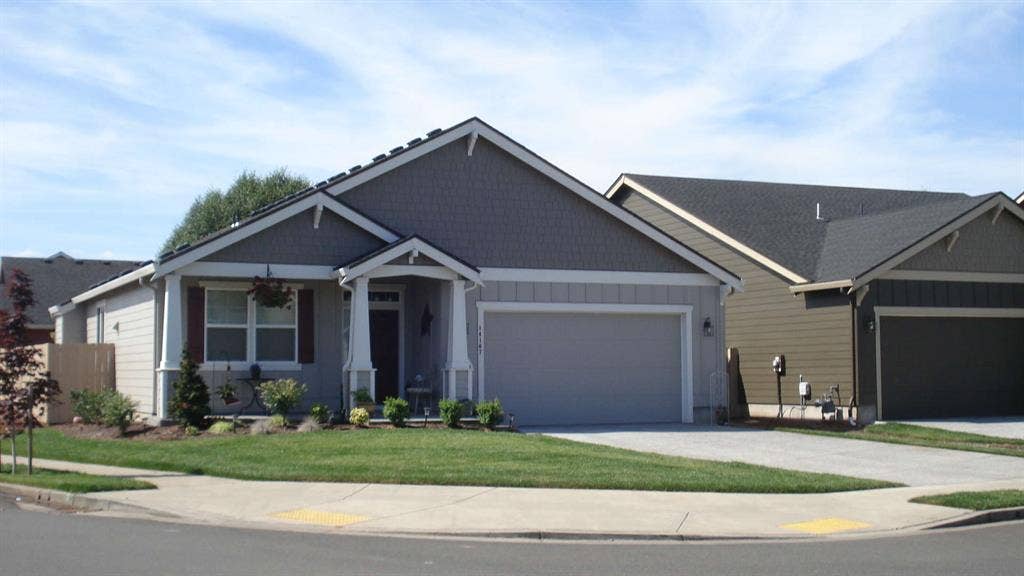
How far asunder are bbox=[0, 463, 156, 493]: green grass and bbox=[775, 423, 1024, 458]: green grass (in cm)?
1343

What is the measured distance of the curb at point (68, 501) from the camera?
516 inches

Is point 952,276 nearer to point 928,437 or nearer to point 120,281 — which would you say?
point 928,437

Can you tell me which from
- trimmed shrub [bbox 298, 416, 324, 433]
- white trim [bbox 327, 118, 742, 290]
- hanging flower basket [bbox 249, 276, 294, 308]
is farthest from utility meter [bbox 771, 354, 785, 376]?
hanging flower basket [bbox 249, 276, 294, 308]

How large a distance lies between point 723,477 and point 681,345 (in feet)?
33.4


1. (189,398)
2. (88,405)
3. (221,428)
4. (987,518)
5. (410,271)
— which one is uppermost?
(410,271)

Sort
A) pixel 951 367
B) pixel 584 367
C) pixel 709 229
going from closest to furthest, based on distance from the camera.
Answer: pixel 584 367 → pixel 951 367 → pixel 709 229

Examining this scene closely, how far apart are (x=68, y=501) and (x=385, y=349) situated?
10675 mm

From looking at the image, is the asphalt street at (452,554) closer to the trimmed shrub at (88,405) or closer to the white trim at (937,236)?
the trimmed shrub at (88,405)

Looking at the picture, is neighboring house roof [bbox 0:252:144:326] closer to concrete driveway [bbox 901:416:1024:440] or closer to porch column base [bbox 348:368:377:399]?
porch column base [bbox 348:368:377:399]

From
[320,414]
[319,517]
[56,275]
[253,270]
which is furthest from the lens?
[56,275]

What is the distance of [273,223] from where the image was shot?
2158cm

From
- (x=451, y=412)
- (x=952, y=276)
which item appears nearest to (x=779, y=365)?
(x=952, y=276)

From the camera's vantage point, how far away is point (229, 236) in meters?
20.9

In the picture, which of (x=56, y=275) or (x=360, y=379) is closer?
(x=360, y=379)
